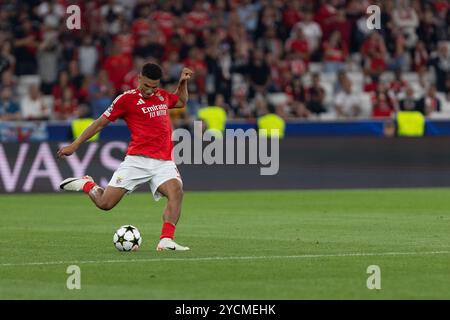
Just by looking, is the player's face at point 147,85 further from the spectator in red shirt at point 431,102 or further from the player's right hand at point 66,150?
the spectator in red shirt at point 431,102

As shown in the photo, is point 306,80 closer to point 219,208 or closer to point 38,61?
point 38,61

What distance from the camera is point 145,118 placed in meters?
15.1

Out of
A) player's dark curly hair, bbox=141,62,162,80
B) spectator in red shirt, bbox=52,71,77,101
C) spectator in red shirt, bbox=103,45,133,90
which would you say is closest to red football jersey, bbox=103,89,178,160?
player's dark curly hair, bbox=141,62,162,80

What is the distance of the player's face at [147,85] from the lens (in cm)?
1478

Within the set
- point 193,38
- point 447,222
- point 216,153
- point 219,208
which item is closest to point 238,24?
point 193,38

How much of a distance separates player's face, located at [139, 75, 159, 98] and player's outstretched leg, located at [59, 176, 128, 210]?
47.0 inches

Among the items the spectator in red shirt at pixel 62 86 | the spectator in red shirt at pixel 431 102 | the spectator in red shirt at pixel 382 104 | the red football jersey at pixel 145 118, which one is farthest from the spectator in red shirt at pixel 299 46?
the red football jersey at pixel 145 118

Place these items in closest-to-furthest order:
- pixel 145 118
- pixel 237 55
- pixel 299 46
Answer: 1. pixel 145 118
2. pixel 237 55
3. pixel 299 46

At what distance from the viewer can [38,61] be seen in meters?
32.2

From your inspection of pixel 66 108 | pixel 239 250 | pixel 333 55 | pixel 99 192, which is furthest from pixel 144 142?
pixel 333 55

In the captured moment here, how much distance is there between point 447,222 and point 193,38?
1493cm
